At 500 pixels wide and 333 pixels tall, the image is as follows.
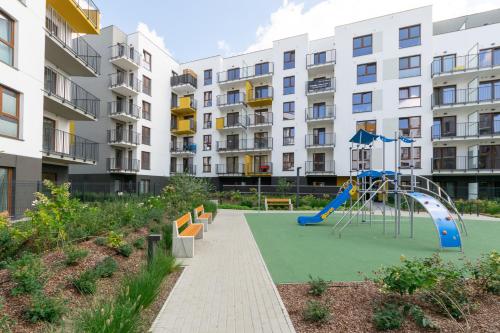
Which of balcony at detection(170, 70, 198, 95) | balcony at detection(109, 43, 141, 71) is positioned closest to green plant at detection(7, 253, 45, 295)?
balcony at detection(109, 43, 141, 71)

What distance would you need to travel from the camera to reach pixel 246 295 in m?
4.85

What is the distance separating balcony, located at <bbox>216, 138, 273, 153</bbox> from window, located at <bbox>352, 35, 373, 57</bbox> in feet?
43.0

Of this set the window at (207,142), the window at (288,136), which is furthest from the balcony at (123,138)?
the window at (288,136)

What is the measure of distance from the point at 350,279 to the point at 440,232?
4.80m

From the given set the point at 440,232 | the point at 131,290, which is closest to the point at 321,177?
the point at 440,232

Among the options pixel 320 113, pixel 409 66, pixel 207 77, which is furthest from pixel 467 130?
pixel 207 77

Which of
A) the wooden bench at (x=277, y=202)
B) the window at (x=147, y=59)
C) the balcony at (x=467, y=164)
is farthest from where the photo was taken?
the window at (x=147, y=59)

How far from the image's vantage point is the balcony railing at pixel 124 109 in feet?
91.0

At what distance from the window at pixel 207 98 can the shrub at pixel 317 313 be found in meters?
35.0

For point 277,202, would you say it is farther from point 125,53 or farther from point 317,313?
point 125,53

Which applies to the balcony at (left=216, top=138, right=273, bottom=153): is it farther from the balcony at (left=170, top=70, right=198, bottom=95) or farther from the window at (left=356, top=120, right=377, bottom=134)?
the window at (left=356, top=120, right=377, bottom=134)

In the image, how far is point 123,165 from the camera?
28.6m

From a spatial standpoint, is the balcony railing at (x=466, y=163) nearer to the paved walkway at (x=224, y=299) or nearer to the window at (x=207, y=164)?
the window at (x=207, y=164)

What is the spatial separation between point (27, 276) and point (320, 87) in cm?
3047
